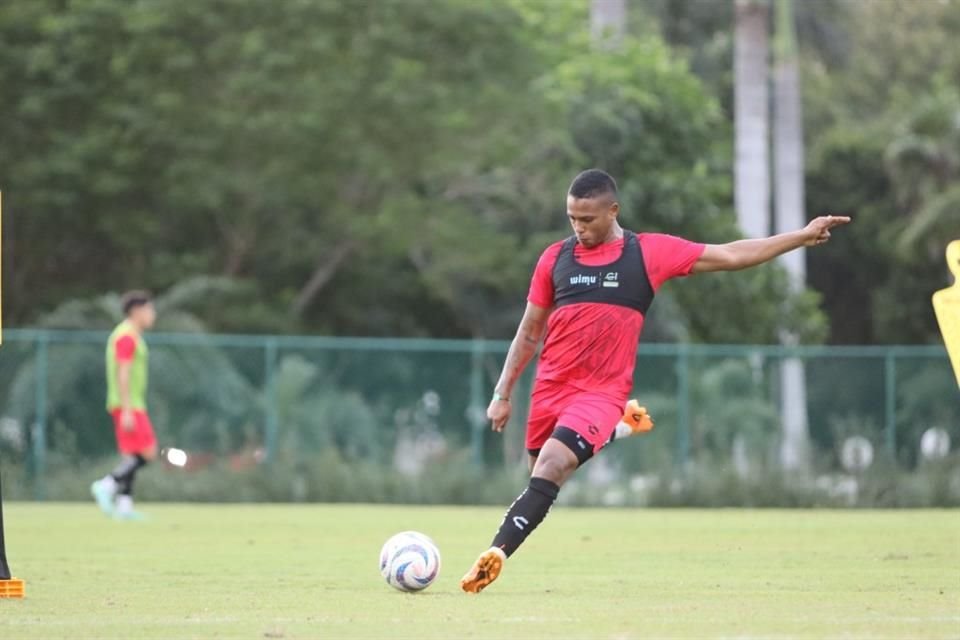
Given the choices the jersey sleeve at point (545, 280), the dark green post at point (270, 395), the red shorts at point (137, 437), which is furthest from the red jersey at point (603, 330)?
the dark green post at point (270, 395)

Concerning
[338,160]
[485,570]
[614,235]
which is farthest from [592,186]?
[338,160]

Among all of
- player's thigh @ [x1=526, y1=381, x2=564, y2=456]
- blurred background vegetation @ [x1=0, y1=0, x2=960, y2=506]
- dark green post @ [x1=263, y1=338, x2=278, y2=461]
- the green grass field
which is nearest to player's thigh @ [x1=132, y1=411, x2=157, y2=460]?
the green grass field

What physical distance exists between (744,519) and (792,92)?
880 inches

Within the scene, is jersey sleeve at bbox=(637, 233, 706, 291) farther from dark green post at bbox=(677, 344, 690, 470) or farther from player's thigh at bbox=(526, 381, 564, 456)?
dark green post at bbox=(677, 344, 690, 470)

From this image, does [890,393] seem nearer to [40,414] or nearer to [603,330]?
[40,414]

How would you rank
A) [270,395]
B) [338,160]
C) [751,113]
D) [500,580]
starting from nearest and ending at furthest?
[500,580], [270,395], [338,160], [751,113]

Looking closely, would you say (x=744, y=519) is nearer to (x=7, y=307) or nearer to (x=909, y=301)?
(x=7, y=307)

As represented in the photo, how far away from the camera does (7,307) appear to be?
115 ft

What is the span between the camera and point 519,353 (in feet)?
37.3

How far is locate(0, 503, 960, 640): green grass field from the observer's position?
9.01 meters

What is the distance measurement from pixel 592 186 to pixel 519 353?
116 cm

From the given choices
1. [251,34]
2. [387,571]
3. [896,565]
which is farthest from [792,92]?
[387,571]

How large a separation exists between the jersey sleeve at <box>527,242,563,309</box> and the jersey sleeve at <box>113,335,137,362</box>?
34.2 feet

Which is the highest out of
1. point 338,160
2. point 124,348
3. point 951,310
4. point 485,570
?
point 338,160
